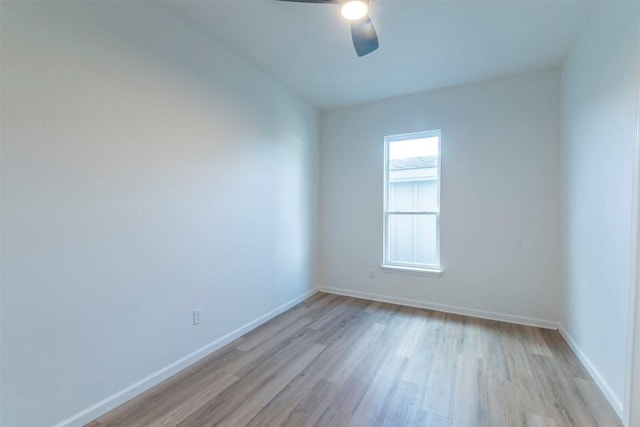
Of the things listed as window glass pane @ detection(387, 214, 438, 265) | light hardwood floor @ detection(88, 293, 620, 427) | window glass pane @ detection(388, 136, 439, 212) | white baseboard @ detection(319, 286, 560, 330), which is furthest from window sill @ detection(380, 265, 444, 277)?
window glass pane @ detection(388, 136, 439, 212)

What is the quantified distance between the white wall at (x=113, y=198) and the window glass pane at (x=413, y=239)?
1935mm

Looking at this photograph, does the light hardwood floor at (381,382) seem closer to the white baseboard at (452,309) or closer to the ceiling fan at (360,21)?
the white baseboard at (452,309)

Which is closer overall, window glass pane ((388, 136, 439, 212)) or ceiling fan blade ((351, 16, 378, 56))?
ceiling fan blade ((351, 16, 378, 56))

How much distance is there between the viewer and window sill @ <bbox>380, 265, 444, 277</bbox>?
11.0 feet

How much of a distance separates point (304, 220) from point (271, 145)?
114cm

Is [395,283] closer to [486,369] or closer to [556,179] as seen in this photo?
[486,369]

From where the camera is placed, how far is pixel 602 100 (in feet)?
6.28

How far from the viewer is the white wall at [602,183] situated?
162 cm

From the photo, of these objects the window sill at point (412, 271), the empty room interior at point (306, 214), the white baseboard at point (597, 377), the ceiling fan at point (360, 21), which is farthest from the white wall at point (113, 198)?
the white baseboard at point (597, 377)

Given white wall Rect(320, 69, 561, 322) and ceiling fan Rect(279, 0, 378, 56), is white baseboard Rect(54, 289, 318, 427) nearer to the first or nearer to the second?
white wall Rect(320, 69, 561, 322)

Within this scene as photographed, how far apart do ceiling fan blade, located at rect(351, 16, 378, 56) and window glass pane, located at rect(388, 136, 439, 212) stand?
6.39 ft

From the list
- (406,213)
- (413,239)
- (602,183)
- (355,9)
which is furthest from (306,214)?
(602,183)

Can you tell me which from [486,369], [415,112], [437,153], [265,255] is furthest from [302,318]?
[415,112]

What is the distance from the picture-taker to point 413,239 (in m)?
3.59
